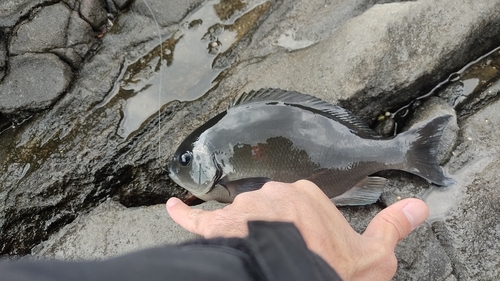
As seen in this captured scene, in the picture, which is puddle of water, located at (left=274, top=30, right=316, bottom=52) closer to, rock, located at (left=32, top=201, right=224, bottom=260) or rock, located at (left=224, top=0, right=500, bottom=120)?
rock, located at (left=224, top=0, right=500, bottom=120)

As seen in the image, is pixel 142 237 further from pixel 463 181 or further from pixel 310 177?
pixel 463 181

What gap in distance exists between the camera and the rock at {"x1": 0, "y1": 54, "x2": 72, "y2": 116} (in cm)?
329

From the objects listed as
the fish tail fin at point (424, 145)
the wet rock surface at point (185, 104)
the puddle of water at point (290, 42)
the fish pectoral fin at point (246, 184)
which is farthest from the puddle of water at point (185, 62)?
the fish tail fin at point (424, 145)

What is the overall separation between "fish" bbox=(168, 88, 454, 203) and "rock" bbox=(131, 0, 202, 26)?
1.42 m

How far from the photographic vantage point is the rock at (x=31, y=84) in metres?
3.29

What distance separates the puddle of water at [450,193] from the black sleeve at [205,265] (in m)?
1.66

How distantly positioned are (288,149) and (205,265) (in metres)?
1.45

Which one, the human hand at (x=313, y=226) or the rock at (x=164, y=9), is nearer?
the human hand at (x=313, y=226)

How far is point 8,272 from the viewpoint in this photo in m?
1.40

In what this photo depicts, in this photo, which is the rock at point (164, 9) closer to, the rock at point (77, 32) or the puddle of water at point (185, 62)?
the puddle of water at point (185, 62)

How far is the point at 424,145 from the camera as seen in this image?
274 centimetres

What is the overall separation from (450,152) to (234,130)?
68.0 inches

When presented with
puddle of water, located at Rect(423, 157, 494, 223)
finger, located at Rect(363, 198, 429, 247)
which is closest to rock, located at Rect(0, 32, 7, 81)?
finger, located at Rect(363, 198, 429, 247)

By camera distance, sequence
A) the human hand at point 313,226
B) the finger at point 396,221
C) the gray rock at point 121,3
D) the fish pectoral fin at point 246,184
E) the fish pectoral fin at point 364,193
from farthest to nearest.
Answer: the gray rock at point 121,3, the fish pectoral fin at point 364,193, the fish pectoral fin at point 246,184, the finger at point 396,221, the human hand at point 313,226
